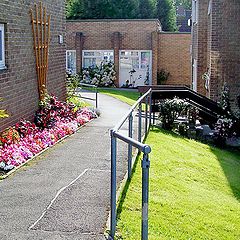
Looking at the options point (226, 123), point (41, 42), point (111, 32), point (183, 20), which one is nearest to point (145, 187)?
point (41, 42)

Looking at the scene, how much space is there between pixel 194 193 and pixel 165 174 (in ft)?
3.23

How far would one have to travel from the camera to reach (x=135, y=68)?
33906mm

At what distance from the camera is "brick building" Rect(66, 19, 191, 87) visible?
32.9m

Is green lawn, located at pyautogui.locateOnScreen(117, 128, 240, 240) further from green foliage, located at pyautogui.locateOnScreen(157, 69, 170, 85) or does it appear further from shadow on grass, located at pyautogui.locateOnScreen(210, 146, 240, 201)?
green foliage, located at pyautogui.locateOnScreen(157, 69, 170, 85)

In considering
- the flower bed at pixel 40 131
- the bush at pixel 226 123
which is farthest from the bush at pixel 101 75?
the flower bed at pixel 40 131

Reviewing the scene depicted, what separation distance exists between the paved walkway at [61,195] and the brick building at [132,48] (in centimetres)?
2189

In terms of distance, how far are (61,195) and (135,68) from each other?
26.8 metres

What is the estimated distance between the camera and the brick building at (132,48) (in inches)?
1296

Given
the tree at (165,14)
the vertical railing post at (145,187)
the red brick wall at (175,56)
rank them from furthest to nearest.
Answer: the tree at (165,14) → the red brick wall at (175,56) → the vertical railing post at (145,187)

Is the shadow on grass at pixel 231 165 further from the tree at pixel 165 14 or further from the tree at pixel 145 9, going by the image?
the tree at pixel 165 14

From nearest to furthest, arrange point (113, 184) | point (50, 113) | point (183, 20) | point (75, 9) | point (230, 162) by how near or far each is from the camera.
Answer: point (113, 184) < point (230, 162) < point (50, 113) < point (75, 9) < point (183, 20)

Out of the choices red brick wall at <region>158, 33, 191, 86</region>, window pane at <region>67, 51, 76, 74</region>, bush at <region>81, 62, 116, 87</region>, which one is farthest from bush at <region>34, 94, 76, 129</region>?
window pane at <region>67, 51, 76, 74</region>

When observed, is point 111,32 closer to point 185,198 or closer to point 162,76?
point 162,76

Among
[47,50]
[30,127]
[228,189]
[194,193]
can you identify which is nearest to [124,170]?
[194,193]
